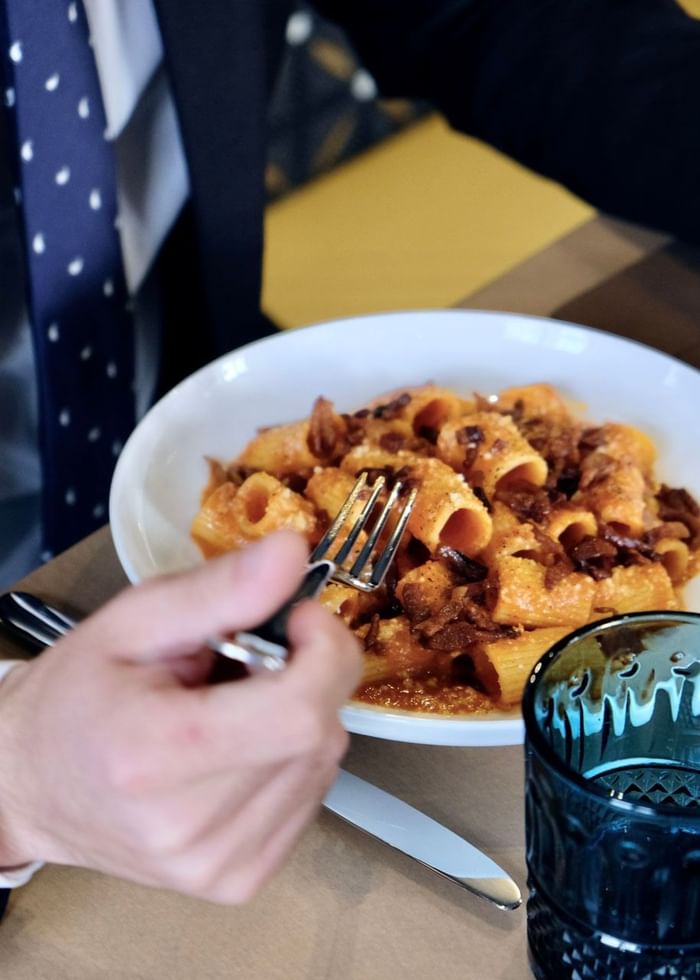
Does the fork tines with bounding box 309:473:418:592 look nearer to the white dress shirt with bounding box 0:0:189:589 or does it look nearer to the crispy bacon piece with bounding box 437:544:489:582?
the crispy bacon piece with bounding box 437:544:489:582

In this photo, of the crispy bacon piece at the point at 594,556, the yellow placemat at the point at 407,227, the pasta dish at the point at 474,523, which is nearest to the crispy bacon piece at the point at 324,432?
the pasta dish at the point at 474,523

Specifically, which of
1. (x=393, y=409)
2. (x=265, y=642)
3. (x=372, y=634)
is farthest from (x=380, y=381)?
(x=265, y=642)

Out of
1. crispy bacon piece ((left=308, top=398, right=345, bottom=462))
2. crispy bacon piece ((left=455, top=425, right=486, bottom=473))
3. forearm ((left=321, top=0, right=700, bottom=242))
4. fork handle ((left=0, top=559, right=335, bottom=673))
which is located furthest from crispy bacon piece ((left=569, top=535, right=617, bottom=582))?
forearm ((left=321, top=0, right=700, bottom=242))

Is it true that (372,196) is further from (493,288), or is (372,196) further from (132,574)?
(132,574)

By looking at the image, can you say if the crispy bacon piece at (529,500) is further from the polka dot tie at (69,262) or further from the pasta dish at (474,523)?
the polka dot tie at (69,262)

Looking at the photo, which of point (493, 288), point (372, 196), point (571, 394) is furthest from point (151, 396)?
point (372, 196)
